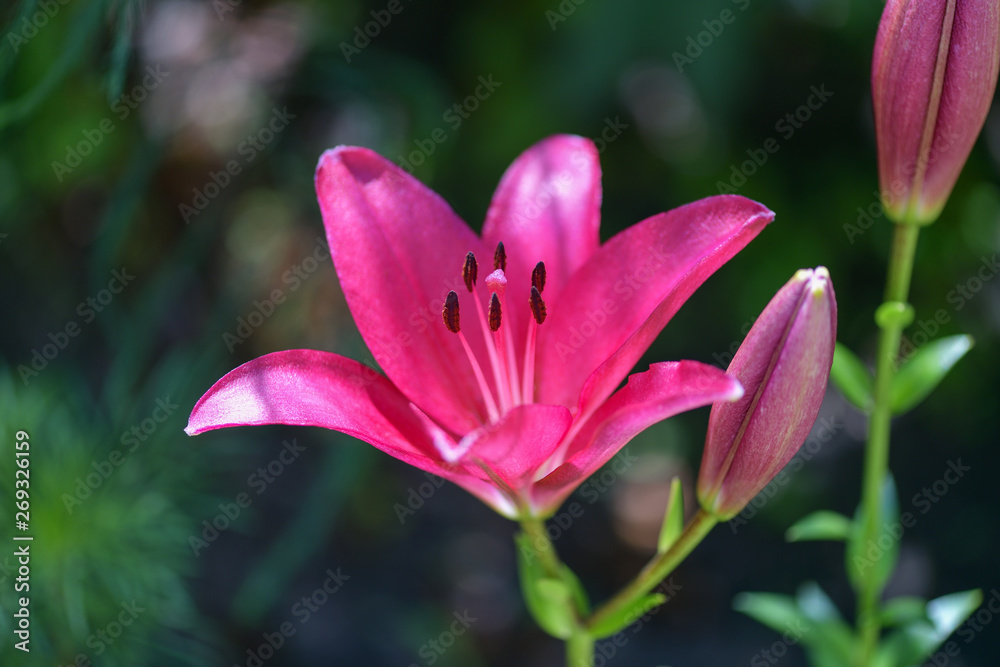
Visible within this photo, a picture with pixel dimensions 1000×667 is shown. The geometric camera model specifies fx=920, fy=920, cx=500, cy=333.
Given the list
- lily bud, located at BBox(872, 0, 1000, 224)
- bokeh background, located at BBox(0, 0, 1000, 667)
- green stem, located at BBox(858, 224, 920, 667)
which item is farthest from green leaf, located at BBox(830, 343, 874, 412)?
bokeh background, located at BBox(0, 0, 1000, 667)

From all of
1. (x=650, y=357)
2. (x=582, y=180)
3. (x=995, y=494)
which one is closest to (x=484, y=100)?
(x=650, y=357)

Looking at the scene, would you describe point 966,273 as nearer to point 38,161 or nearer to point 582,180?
point 582,180

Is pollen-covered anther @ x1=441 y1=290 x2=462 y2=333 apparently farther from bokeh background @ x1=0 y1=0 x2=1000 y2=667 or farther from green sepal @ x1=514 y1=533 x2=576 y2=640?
bokeh background @ x1=0 y1=0 x2=1000 y2=667

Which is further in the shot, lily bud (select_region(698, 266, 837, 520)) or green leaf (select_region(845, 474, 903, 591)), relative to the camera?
green leaf (select_region(845, 474, 903, 591))

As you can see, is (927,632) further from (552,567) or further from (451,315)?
(451,315)

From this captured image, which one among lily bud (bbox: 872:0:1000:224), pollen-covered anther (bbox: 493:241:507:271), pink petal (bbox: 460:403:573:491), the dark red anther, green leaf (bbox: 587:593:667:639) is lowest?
green leaf (bbox: 587:593:667:639)

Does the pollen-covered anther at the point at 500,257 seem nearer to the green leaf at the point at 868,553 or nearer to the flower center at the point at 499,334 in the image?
the flower center at the point at 499,334

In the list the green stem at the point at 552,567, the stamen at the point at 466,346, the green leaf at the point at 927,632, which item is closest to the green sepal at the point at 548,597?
the green stem at the point at 552,567

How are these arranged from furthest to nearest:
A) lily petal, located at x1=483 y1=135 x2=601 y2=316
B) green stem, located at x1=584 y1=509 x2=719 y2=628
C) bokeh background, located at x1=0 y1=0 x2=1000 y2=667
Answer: bokeh background, located at x1=0 y1=0 x2=1000 y2=667 < lily petal, located at x1=483 y1=135 x2=601 y2=316 < green stem, located at x1=584 y1=509 x2=719 y2=628
